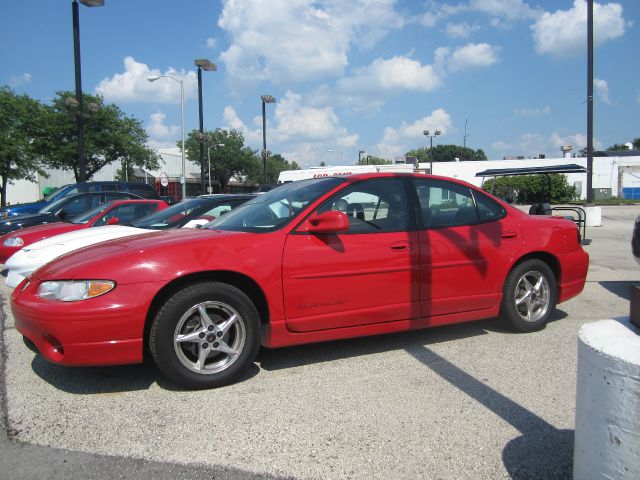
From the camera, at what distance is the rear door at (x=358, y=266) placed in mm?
3730

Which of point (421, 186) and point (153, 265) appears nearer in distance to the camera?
point (153, 265)

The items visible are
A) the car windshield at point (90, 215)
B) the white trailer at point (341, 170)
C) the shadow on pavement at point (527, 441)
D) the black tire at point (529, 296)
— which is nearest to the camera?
the shadow on pavement at point (527, 441)

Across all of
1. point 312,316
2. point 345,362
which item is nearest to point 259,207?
point 312,316

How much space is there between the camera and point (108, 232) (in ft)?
20.8

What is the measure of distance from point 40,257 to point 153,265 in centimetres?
336

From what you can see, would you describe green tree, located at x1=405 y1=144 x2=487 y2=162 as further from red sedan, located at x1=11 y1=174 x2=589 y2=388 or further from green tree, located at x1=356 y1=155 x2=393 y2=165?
red sedan, located at x1=11 y1=174 x2=589 y2=388

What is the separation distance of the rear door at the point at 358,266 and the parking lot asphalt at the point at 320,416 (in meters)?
0.44

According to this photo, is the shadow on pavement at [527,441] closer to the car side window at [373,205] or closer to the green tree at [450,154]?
the car side window at [373,205]

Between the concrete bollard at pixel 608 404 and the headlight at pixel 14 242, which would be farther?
the headlight at pixel 14 242

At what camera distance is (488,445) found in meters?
2.72

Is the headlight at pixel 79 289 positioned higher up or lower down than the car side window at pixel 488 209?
lower down

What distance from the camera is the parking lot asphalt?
2.57 metres

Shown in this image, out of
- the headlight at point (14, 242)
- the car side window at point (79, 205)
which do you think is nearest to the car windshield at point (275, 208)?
the headlight at point (14, 242)

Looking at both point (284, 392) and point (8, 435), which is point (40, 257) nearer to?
point (8, 435)
